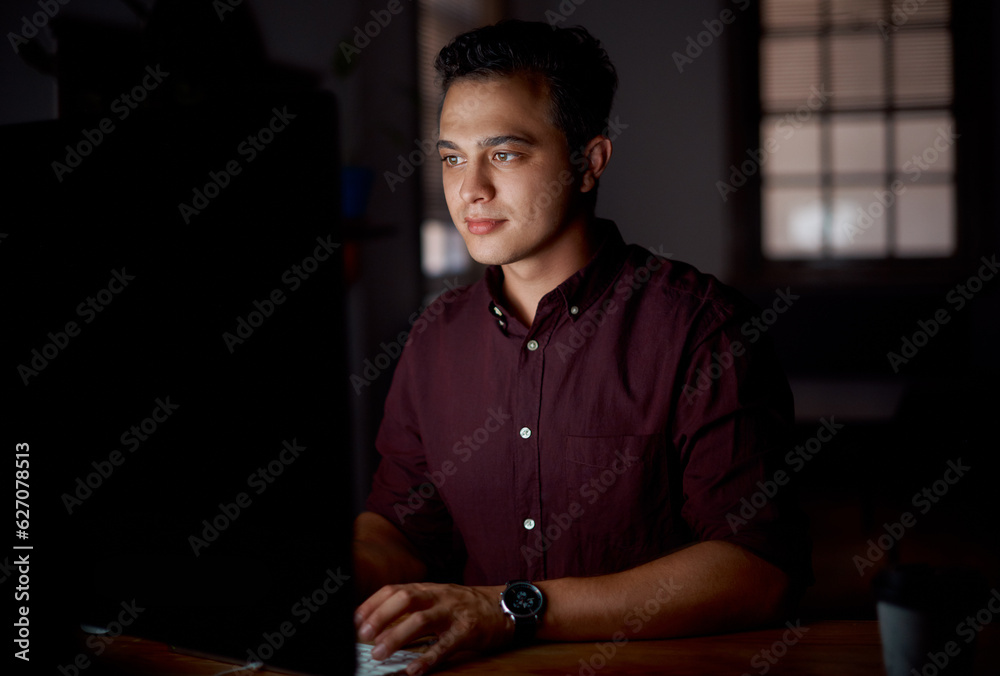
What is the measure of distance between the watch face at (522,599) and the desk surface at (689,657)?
38mm

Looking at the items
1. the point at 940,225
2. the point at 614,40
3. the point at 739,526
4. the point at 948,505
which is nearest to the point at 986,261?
the point at 940,225

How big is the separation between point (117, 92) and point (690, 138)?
3.49 m

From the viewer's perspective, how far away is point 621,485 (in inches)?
53.0

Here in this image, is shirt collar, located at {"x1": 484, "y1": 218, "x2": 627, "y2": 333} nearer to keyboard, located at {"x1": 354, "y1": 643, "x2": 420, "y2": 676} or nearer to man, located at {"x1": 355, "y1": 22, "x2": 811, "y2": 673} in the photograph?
man, located at {"x1": 355, "y1": 22, "x2": 811, "y2": 673}

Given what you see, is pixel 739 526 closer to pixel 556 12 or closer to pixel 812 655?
pixel 812 655

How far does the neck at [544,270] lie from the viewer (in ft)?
4.78

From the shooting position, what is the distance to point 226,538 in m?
0.61

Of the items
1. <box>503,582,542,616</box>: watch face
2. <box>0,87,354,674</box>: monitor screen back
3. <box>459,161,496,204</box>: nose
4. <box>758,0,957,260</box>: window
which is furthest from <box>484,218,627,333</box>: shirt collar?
<box>758,0,957,260</box>: window

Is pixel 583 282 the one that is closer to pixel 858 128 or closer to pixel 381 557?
pixel 381 557

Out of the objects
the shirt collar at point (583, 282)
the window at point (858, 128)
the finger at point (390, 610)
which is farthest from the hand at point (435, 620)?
the window at point (858, 128)

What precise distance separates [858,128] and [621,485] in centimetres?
428

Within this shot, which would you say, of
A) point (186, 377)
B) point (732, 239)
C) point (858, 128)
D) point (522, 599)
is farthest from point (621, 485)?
point (858, 128)

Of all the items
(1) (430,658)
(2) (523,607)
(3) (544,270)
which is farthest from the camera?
(3) (544,270)

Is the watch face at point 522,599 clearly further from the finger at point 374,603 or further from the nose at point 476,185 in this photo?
the nose at point 476,185
